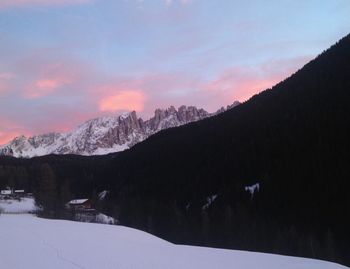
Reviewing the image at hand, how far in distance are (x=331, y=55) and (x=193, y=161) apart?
42.6 m

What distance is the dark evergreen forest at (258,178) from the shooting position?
68625 millimetres

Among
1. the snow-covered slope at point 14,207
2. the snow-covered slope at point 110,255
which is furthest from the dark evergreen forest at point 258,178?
the snow-covered slope at point 110,255

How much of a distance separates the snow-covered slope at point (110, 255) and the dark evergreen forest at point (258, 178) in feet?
116

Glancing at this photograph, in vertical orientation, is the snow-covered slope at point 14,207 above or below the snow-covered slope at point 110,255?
above

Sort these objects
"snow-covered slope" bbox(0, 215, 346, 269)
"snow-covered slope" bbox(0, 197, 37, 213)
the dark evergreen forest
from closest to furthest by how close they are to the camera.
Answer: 1. "snow-covered slope" bbox(0, 215, 346, 269)
2. "snow-covered slope" bbox(0, 197, 37, 213)
3. the dark evergreen forest

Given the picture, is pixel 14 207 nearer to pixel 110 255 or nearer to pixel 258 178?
pixel 258 178

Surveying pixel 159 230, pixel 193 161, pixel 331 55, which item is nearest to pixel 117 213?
pixel 159 230

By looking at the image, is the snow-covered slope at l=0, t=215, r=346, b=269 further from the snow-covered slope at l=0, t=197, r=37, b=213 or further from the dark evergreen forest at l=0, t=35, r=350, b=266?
the dark evergreen forest at l=0, t=35, r=350, b=266

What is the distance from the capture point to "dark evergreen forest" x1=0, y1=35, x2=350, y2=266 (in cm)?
6862

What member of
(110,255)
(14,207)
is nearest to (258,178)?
(14,207)

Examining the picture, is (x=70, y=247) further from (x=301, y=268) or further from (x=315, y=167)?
(x=315, y=167)

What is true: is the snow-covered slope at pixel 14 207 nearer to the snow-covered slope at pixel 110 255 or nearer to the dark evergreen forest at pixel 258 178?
the dark evergreen forest at pixel 258 178

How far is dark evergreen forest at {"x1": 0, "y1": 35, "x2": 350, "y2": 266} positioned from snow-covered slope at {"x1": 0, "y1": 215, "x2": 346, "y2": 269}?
3533 centimetres

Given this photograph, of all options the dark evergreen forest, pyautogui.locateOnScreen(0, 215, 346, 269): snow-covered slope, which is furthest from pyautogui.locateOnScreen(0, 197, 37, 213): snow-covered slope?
Result: pyautogui.locateOnScreen(0, 215, 346, 269): snow-covered slope
